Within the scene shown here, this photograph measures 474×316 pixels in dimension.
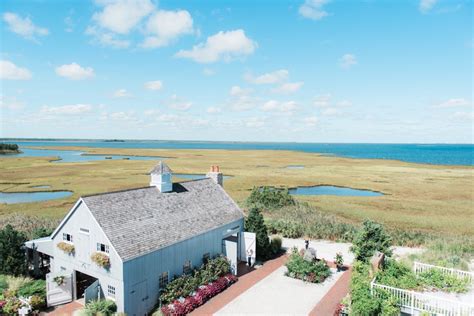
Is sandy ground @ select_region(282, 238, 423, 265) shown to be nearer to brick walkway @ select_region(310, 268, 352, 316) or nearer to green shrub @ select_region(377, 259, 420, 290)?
brick walkway @ select_region(310, 268, 352, 316)

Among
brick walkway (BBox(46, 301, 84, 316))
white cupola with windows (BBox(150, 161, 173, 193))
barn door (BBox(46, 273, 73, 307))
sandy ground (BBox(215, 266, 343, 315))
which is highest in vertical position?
white cupola with windows (BBox(150, 161, 173, 193))

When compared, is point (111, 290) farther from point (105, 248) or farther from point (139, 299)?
point (105, 248)

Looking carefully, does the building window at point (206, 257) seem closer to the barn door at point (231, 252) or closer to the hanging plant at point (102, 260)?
the barn door at point (231, 252)

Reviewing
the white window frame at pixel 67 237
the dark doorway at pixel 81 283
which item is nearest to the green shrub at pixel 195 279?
the dark doorway at pixel 81 283

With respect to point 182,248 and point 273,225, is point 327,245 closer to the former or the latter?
point 273,225

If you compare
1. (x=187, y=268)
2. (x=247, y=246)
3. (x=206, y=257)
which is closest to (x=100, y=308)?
(x=187, y=268)

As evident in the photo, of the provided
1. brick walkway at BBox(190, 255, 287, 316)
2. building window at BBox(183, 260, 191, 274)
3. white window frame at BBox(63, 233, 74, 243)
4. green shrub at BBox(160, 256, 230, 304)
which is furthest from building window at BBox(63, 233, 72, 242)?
brick walkway at BBox(190, 255, 287, 316)
